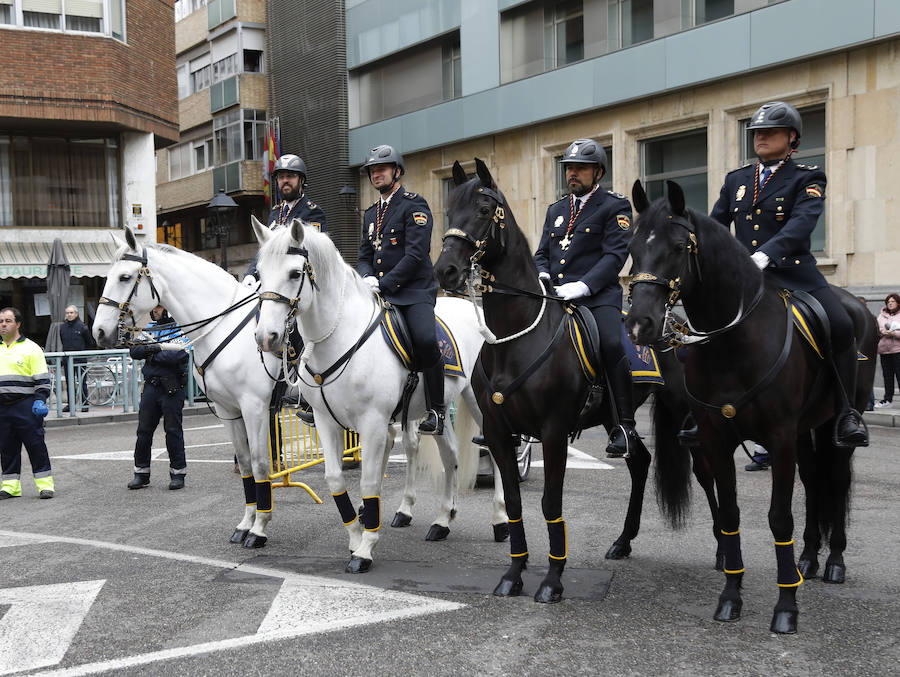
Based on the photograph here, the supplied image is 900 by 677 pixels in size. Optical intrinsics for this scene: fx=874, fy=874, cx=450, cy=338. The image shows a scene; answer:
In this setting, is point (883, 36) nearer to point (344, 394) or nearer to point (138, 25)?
point (344, 394)

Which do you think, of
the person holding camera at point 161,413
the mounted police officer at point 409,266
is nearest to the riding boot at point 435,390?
the mounted police officer at point 409,266

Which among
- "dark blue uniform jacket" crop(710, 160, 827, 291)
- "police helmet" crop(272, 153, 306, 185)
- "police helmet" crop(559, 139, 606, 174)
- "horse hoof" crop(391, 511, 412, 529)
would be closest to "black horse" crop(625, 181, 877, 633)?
"dark blue uniform jacket" crop(710, 160, 827, 291)

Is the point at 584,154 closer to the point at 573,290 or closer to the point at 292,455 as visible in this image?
the point at 573,290

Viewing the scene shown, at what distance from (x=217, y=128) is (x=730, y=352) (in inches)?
1448

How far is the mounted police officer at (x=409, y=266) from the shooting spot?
6.55 m

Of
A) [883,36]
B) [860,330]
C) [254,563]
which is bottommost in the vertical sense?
[254,563]

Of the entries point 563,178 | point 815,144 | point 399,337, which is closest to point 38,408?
point 399,337

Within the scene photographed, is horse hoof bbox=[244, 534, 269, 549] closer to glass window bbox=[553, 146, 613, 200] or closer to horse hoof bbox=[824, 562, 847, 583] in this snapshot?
horse hoof bbox=[824, 562, 847, 583]

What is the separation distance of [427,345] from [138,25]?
23.1 metres

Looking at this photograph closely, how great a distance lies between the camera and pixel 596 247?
5953mm

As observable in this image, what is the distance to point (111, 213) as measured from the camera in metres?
26.9

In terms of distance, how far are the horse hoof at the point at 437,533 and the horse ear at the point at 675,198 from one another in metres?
3.47

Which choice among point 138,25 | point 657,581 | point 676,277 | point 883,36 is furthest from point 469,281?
point 138,25

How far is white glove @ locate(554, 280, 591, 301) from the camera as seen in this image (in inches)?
220
